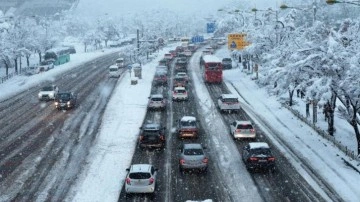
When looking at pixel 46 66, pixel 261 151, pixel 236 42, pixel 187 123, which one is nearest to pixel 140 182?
pixel 261 151

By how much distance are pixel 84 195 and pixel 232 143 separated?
14217 millimetres

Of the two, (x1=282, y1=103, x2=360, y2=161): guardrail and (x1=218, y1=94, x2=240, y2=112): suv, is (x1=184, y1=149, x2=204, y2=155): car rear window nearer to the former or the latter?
(x1=282, y1=103, x2=360, y2=161): guardrail

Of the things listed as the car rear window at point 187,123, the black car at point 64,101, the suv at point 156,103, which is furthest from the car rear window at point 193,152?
the black car at point 64,101

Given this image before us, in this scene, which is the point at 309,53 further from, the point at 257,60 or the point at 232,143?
the point at 257,60

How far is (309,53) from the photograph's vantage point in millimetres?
36312

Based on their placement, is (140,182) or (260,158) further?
(260,158)

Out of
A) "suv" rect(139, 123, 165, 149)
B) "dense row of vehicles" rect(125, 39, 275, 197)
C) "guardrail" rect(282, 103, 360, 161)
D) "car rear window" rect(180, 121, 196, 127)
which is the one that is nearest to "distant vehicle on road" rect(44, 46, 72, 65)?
"dense row of vehicles" rect(125, 39, 275, 197)

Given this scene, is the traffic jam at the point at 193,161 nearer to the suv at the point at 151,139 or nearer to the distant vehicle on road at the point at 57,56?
the suv at the point at 151,139

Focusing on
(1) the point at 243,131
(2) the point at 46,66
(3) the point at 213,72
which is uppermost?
(3) the point at 213,72

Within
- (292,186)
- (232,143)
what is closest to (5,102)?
(232,143)

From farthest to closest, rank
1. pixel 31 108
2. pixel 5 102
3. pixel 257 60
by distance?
1. pixel 257 60
2. pixel 5 102
3. pixel 31 108

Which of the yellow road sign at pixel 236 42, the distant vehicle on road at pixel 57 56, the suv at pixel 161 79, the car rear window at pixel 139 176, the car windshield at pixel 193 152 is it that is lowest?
the car rear window at pixel 139 176

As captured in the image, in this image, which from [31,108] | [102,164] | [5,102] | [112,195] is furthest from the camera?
[5,102]

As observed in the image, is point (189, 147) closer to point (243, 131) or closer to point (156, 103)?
point (243, 131)
